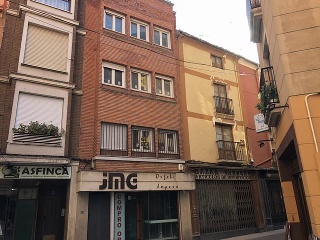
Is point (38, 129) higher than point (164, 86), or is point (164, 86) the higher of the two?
point (164, 86)

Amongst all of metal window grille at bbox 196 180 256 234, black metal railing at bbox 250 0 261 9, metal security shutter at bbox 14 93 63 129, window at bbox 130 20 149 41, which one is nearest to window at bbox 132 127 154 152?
metal window grille at bbox 196 180 256 234

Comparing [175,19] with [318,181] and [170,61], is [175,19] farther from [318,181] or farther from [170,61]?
[318,181]

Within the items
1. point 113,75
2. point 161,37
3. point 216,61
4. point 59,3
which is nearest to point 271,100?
point 113,75

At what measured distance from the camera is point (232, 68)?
65.6 ft

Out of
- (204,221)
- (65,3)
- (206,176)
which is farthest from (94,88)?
(204,221)

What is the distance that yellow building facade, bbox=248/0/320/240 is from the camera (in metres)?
5.96

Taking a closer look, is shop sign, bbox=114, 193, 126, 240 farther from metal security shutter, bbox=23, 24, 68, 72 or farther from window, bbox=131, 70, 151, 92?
metal security shutter, bbox=23, 24, 68, 72

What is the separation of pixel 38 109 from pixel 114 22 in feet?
21.8

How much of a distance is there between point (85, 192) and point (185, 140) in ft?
21.1

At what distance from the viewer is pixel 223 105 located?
18.4 m

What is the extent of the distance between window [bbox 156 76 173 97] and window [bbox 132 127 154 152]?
2546 mm

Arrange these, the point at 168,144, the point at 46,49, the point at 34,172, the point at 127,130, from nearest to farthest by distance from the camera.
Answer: the point at 34,172
the point at 46,49
the point at 127,130
the point at 168,144

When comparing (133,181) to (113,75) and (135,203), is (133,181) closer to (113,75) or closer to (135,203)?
(135,203)

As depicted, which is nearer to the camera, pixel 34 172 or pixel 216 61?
pixel 34 172
